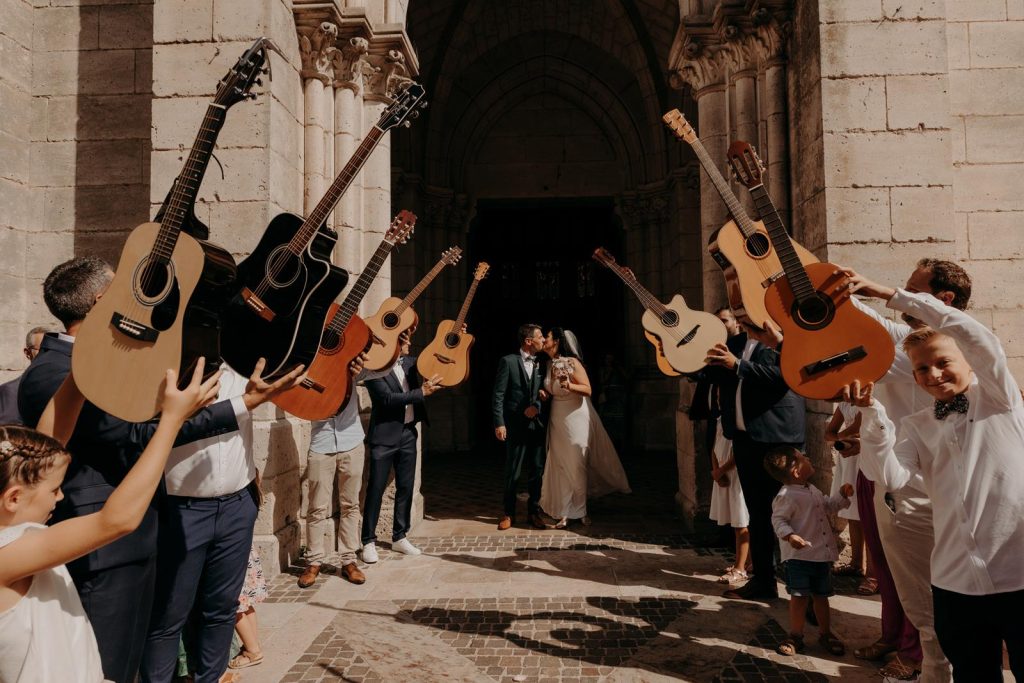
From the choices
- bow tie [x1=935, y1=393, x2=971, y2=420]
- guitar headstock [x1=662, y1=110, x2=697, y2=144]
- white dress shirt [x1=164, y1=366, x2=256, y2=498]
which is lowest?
white dress shirt [x1=164, y1=366, x2=256, y2=498]

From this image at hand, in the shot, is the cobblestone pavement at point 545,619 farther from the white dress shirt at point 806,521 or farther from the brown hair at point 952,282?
the brown hair at point 952,282

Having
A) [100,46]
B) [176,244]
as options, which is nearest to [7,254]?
[100,46]

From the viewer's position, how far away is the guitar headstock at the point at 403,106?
298 centimetres

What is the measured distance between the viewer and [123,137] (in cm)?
531

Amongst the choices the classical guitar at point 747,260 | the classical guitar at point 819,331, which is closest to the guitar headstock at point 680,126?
the classical guitar at point 747,260

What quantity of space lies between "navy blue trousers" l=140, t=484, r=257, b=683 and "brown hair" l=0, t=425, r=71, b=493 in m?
1.13

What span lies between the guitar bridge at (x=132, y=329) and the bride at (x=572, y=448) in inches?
177

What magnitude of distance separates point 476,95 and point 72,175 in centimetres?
798

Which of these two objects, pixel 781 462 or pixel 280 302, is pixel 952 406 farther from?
pixel 280 302

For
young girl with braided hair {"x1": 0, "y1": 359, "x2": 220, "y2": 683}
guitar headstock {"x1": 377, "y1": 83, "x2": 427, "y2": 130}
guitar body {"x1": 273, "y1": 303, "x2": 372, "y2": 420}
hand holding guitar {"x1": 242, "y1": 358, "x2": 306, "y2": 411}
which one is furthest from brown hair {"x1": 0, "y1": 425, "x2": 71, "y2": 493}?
guitar headstock {"x1": 377, "y1": 83, "x2": 427, "y2": 130}

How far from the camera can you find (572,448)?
6109 mm

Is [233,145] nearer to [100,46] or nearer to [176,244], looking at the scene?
[100,46]

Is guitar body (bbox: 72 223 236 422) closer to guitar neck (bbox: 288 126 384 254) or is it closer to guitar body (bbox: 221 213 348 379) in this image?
guitar body (bbox: 221 213 348 379)

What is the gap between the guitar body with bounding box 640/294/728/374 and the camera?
4.73 m
